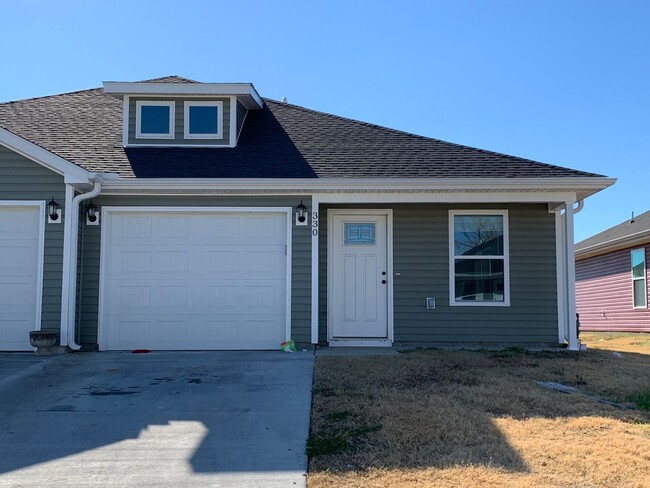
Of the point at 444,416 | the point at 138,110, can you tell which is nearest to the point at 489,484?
the point at 444,416

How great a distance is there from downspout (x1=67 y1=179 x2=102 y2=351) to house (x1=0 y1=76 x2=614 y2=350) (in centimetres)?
3

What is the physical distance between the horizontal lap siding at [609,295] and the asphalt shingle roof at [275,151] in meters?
8.45

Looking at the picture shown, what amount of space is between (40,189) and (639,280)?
14.6 m

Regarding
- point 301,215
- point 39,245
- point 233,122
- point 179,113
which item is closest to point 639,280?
point 301,215

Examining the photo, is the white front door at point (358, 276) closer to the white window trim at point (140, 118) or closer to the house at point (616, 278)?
the white window trim at point (140, 118)

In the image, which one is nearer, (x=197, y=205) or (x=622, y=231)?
(x=197, y=205)

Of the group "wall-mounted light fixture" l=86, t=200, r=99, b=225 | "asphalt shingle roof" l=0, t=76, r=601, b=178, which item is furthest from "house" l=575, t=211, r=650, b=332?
"wall-mounted light fixture" l=86, t=200, r=99, b=225

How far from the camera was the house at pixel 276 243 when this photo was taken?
895 cm

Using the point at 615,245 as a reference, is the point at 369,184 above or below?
above

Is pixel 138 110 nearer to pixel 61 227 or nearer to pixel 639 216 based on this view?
pixel 61 227

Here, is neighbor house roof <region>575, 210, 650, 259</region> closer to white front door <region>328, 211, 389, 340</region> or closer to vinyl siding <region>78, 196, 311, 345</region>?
white front door <region>328, 211, 389, 340</region>

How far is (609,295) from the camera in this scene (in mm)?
18375

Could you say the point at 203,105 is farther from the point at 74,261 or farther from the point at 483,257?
the point at 483,257

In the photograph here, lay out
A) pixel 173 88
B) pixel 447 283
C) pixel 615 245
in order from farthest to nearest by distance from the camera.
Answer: pixel 615 245
pixel 173 88
pixel 447 283
